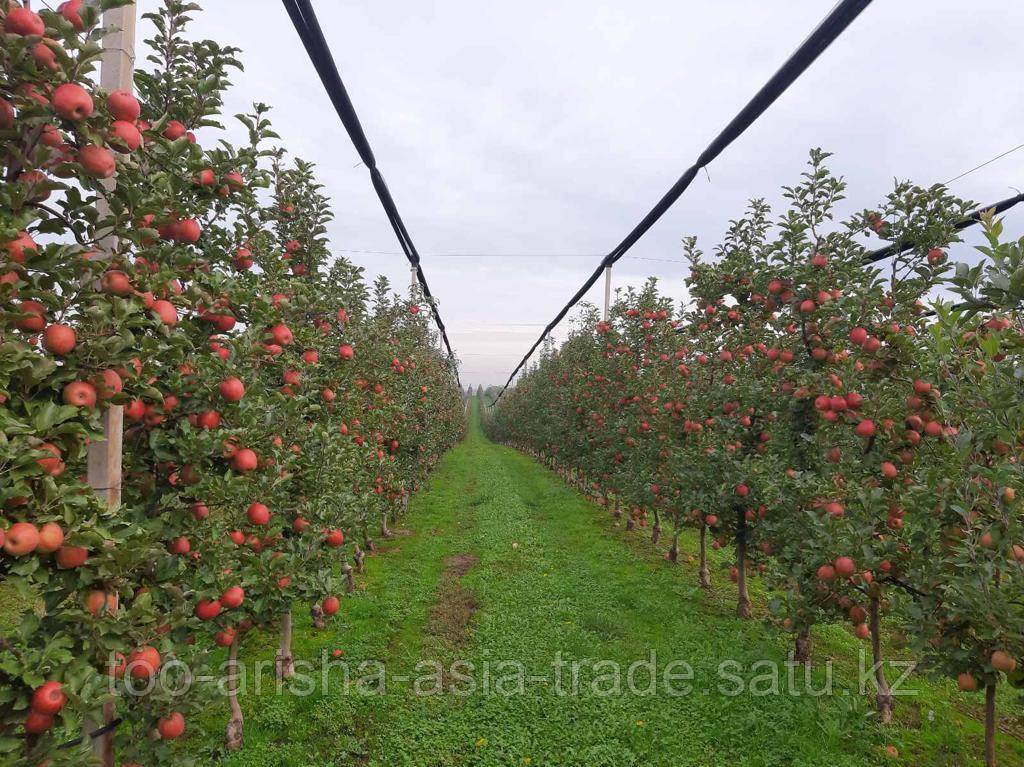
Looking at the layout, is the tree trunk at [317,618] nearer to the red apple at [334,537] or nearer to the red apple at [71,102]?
the red apple at [334,537]

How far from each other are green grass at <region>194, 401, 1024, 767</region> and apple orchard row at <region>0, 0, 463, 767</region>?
1767mm

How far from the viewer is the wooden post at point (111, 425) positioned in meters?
2.59

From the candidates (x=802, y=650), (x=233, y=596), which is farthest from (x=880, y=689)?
(x=233, y=596)

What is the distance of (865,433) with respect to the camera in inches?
189

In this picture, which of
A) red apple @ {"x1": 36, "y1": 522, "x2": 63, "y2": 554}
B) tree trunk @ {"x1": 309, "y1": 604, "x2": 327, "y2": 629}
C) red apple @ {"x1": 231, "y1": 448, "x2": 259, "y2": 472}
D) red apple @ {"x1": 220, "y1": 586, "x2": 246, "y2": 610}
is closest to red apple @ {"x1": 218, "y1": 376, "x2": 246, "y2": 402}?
red apple @ {"x1": 231, "y1": 448, "x2": 259, "y2": 472}

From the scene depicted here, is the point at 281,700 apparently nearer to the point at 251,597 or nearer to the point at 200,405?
the point at 251,597

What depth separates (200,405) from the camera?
3143 millimetres

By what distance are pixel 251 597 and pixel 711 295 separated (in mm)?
6666

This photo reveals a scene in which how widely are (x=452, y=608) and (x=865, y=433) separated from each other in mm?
6288

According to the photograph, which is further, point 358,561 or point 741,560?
point 358,561

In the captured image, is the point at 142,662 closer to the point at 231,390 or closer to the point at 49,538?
the point at 49,538

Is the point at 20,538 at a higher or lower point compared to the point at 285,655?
higher

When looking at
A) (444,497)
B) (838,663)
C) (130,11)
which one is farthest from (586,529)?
(130,11)

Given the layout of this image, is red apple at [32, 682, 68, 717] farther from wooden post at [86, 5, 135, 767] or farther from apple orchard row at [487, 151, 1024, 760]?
apple orchard row at [487, 151, 1024, 760]
